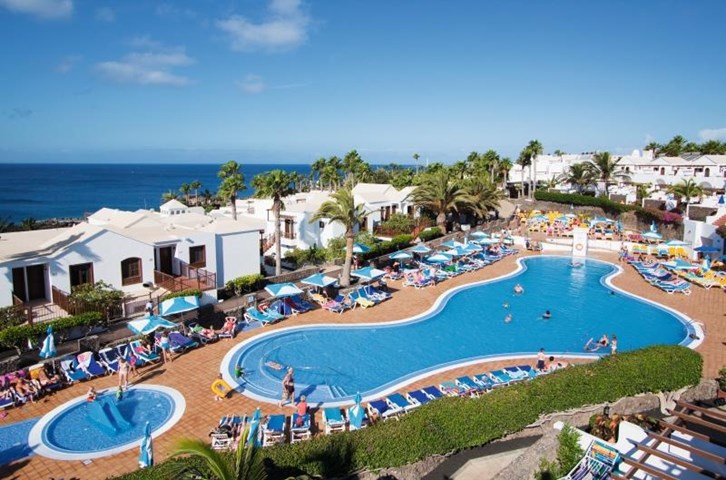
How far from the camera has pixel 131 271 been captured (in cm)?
2203

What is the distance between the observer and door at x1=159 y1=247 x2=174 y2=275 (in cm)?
2377

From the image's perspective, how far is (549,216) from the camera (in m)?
54.3

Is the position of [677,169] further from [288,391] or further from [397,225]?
[288,391]

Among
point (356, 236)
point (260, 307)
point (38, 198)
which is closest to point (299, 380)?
point (260, 307)

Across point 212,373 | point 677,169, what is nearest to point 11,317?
point 212,373

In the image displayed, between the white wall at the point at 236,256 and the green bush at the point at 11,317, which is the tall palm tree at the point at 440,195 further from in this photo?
the green bush at the point at 11,317

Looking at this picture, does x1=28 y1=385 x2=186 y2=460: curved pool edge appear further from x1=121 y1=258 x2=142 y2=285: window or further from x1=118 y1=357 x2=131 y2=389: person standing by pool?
x1=121 y1=258 x2=142 y2=285: window

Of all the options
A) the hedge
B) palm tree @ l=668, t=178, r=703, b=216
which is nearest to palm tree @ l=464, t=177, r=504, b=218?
palm tree @ l=668, t=178, r=703, b=216

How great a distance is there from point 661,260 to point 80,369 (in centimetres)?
3956

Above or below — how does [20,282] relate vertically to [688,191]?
below

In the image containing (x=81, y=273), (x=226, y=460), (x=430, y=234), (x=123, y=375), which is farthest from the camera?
(x=430, y=234)

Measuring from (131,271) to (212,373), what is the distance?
322 inches

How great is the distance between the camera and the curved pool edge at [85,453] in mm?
12148

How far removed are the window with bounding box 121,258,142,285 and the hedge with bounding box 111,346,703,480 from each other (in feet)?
46.7
